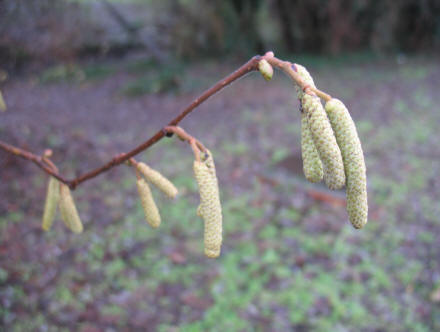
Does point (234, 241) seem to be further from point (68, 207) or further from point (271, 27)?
point (271, 27)

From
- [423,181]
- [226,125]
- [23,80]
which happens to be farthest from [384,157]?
[23,80]

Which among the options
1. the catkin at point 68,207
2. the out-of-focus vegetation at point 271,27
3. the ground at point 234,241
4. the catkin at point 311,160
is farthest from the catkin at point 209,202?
the out-of-focus vegetation at point 271,27

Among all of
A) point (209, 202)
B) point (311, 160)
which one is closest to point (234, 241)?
point (209, 202)

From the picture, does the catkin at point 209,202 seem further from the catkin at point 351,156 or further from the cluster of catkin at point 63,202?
the cluster of catkin at point 63,202

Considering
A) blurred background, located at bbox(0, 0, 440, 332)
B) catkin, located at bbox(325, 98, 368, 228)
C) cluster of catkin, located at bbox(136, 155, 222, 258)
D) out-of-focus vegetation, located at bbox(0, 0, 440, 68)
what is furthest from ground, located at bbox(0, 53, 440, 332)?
out-of-focus vegetation, located at bbox(0, 0, 440, 68)

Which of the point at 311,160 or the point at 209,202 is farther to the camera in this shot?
the point at 209,202

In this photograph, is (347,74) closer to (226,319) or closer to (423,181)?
(423,181)
